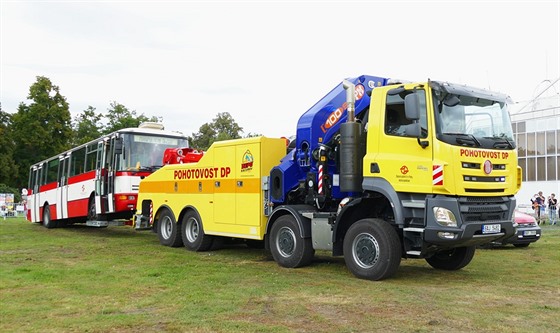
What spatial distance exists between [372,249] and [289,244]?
2.06m

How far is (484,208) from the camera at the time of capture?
8.54 meters

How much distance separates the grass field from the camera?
599cm

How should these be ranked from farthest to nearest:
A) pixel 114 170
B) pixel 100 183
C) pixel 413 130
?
1. pixel 100 183
2. pixel 114 170
3. pixel 413 130

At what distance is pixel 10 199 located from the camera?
1683 inches

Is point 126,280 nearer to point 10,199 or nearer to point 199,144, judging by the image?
point 10,199

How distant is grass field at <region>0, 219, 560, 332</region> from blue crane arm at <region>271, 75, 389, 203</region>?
1659 mm

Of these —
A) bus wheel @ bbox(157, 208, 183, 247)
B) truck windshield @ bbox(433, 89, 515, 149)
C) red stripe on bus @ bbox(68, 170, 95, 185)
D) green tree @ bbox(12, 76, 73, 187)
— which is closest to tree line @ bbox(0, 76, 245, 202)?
green tree @ bbox(12, 76, 73, 187)

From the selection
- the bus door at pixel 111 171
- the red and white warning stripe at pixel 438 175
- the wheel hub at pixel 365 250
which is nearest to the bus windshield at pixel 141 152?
the bus door at pixel 111 171

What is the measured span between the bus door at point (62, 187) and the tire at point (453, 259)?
15.6m

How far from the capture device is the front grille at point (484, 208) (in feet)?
27.2

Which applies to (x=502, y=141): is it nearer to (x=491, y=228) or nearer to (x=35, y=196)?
(x=491, y=228)

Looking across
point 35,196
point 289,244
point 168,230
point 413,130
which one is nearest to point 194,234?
point 168,230

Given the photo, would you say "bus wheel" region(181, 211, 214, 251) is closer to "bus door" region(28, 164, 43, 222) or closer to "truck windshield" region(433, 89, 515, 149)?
"truck windshield" region(433, 89, 515, 149)

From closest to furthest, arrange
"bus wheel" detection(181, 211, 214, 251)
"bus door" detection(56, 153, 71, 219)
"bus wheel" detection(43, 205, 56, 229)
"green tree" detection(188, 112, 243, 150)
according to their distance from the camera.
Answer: "bus wheel" detection(181, 211, 214, 251) < "bus door" detection(56, 153, 71, 219) < "bus wheel" detection(43, 205, 56, 229) < "green tree" detection(188, 112, 243, 150)
